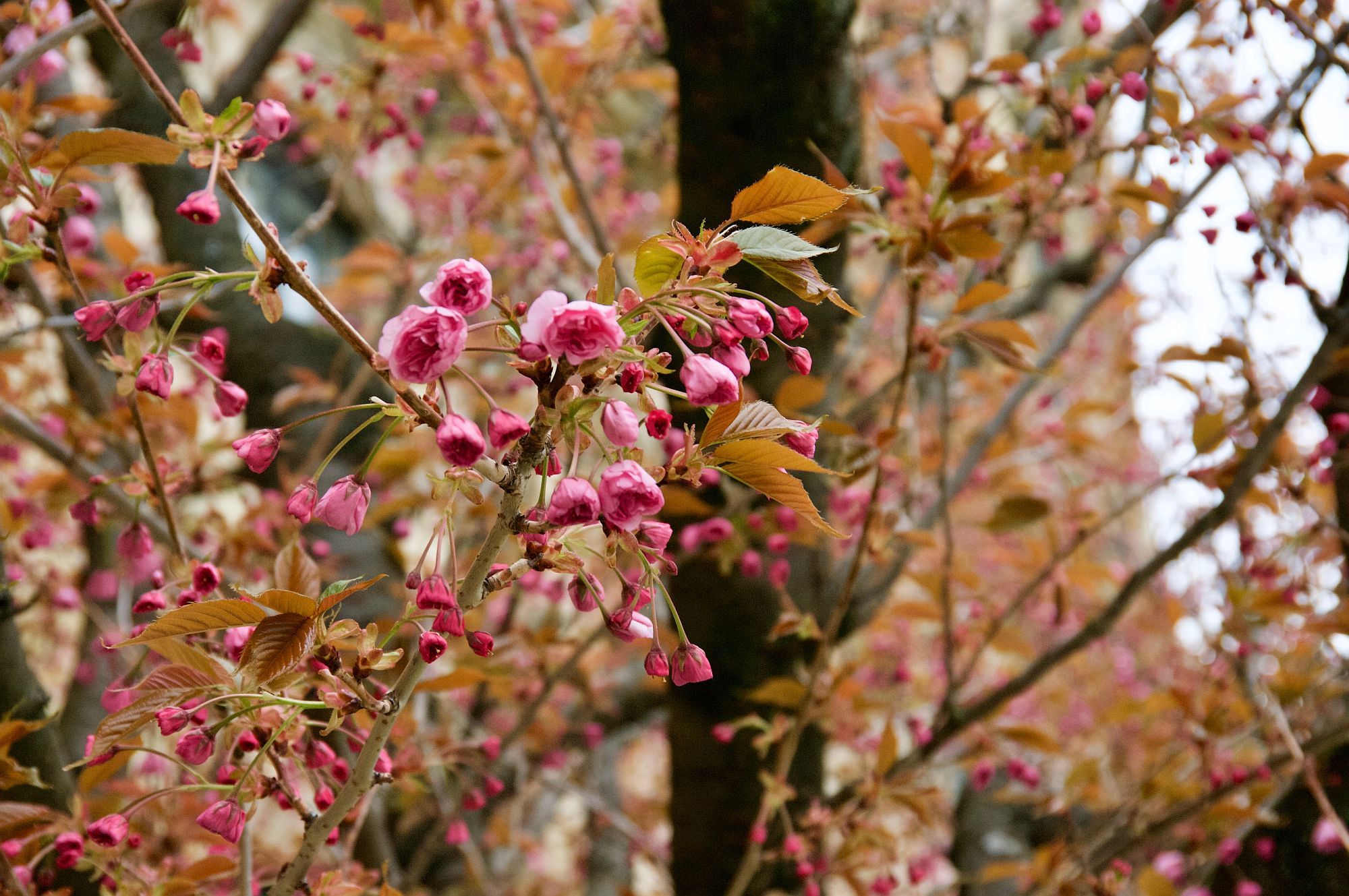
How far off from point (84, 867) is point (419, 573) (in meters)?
0.46

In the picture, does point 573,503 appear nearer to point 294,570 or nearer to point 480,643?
point 480,643

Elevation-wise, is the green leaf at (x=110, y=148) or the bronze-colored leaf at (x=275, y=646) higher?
the green leaf at (x=110, y=148)

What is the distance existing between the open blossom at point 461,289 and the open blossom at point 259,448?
17 centimetres

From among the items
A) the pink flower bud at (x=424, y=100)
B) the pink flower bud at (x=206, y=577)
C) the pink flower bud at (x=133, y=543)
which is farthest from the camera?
the pink flower bud at (x=424, y=100)

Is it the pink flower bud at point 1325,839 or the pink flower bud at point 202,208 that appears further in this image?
the pink flower bud at point 1325,839

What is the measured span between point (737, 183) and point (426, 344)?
870 mm

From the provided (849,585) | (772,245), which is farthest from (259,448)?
→ (849,585)

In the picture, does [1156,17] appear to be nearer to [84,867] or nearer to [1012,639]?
[1012,639]

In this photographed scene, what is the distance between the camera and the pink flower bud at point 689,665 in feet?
2.12

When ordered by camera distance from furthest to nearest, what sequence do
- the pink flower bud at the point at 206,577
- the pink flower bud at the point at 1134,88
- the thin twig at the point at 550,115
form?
the thin twig at the point at 550,115 → the pink flower bud at the point at 1134,88 → the pink flower bud at the point at 206,577

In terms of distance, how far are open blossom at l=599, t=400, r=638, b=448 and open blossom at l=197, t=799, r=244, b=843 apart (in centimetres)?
37

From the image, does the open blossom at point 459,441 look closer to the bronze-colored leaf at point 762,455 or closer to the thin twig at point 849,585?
the bronze-colored leaf at point 762,455

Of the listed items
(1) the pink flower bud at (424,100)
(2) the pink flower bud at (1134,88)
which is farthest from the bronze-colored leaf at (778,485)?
(1) the pink flower bud at (424,100)

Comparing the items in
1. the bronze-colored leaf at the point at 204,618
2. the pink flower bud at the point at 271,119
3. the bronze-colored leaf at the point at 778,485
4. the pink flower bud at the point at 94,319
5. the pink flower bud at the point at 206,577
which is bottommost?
the bronze-colored leaf at the point at 778,485
